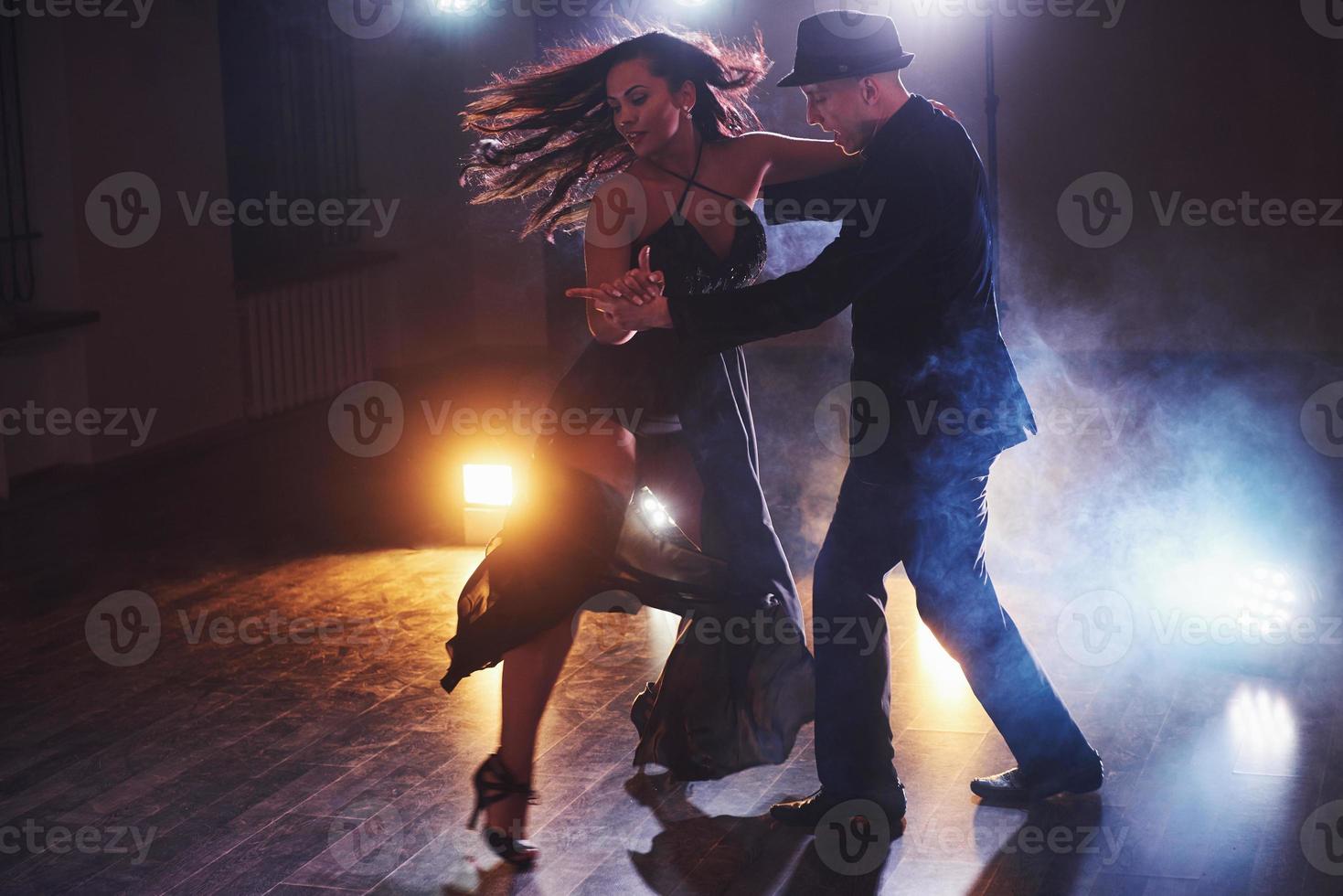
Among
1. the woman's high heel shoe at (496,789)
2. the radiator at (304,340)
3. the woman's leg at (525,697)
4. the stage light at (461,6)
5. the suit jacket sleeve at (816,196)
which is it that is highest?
the stage light at (461,6)

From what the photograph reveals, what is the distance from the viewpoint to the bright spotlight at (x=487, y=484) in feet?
16.6

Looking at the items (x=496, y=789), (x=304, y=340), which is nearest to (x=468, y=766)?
(x=496, y=789)

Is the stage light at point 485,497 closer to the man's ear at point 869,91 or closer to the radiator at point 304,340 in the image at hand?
the man's ear at point 869,91

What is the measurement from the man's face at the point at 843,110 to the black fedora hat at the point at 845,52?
3 cm

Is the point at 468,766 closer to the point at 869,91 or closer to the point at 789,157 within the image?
the point at 789,157

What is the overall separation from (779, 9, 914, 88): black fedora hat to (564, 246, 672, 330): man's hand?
415 mm

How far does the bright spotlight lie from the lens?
507 cm

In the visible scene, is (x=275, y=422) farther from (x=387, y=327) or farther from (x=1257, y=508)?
(x=1257, y=508)

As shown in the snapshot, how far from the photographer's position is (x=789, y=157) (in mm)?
3014

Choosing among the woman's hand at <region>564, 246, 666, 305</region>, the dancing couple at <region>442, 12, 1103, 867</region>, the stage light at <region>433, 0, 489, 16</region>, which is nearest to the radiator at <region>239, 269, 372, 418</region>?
the stage light at <region>433, 0, 489, 16</region>

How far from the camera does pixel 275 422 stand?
7660 mm

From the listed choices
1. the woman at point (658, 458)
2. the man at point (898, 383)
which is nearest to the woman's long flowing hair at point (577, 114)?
the woman at point (658, 458)

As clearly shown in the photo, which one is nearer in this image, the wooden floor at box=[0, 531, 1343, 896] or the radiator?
the wooden floor at box=[0, 531, 1343, 896]

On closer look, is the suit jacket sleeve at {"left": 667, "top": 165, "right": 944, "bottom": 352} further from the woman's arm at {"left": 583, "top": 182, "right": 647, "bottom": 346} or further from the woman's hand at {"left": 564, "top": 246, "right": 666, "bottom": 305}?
the woman's arm at {"left": 583, "top": 182, "right": 647, "bottom": 346}
